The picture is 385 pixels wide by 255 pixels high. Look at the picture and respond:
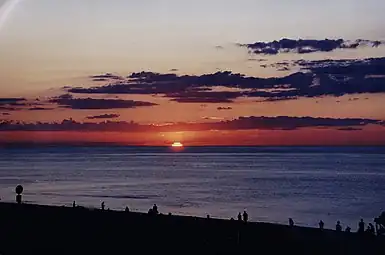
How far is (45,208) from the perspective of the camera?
28.0 metres

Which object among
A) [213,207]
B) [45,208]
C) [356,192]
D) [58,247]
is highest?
[356,192]

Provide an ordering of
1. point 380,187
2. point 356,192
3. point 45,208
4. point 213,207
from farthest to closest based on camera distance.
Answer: point 380,187 → point 356,192 → point 213,207 → point 45,208

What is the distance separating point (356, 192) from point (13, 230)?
255ft

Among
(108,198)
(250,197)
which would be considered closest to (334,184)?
(250,197)

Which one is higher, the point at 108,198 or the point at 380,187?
the point at 380,187

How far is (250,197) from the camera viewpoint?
85125mm

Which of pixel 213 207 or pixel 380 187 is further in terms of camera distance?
Answer: pixel 380 187

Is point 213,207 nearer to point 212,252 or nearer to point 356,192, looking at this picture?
point 356,192

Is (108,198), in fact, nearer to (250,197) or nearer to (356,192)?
(250,197)

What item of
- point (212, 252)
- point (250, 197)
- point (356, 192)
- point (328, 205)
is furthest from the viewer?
point (356, 192)

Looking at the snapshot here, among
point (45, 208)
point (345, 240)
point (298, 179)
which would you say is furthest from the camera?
point (298, 179)

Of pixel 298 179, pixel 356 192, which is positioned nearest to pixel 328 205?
pixel 356 192

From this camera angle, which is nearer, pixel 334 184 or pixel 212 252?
pixel 212 252

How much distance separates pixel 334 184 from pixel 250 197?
95.6 feet
